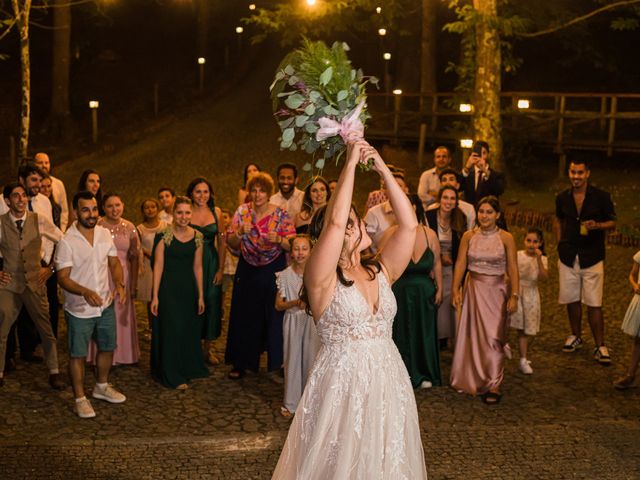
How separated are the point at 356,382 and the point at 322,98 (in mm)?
1480

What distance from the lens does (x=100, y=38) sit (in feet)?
142

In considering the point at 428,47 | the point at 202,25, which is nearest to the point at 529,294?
the point at 428,47

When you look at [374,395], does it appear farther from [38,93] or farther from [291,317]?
[38,93]

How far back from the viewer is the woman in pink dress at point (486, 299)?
27.7 feet

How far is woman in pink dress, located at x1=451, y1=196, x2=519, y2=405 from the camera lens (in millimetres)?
8453

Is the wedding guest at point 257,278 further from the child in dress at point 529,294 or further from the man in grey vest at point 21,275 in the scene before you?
the child in dress at point 529,294

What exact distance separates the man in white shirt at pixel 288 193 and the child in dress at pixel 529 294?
8.09 feet

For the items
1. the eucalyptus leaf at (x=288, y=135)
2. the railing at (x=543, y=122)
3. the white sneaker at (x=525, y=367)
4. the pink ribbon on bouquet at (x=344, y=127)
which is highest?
the railing at (x=543, y=122)

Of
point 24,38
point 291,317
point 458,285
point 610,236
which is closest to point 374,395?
point 291,317

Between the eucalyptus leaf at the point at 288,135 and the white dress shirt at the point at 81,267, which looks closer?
the eucalyptus leaf at the point at 288,135

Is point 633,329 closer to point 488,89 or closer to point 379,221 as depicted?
point 379,221

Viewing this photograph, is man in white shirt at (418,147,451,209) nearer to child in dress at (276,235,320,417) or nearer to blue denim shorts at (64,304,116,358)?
child in dress at (276,235,320,417)

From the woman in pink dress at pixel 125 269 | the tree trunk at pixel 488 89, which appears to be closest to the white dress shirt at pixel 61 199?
the woman in pink dress at pixel 125 269

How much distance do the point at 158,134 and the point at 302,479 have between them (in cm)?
2544
